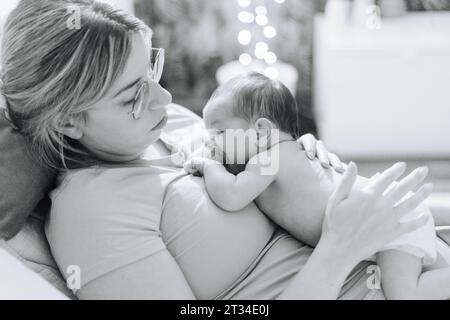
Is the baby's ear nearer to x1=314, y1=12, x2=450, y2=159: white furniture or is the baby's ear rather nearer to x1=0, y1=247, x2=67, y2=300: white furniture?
x1=0, y1=247, x2=67, y2=300: white furniture

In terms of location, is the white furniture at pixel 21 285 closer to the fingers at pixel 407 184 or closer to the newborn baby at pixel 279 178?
the newborn baby at pixel 279 178

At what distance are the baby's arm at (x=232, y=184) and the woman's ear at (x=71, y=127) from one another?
0.26m

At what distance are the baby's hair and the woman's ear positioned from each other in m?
0.37

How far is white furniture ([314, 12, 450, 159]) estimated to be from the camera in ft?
9.44

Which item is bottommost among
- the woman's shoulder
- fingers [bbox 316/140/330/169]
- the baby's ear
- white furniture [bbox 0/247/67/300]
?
white furniture [bbox 0/247/67/300]

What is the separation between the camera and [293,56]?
11.1 ft

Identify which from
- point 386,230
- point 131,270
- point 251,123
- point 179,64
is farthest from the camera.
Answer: point 179,64

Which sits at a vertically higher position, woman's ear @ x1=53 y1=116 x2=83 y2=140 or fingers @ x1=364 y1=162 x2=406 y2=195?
woman's ear @ x1=53 y1=116 x2=83 y2=140

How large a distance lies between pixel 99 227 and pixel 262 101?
20.0 inches

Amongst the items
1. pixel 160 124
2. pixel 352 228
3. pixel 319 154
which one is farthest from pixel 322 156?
pixel 160 124

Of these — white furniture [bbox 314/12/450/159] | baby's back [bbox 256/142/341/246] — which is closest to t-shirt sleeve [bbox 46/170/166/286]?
baby's back [bbox 256/142/341/246]
